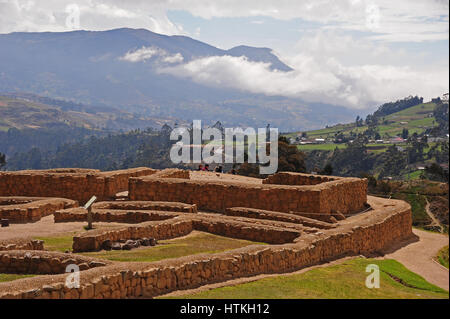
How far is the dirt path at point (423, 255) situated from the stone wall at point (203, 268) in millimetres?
1220

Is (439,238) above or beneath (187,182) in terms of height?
beneath

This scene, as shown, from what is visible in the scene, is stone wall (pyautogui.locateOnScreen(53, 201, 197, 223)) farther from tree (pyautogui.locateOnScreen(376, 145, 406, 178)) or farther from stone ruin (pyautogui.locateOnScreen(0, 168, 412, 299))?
tree (pyautogui.locateOnScreen(376, 145, 406, 178))

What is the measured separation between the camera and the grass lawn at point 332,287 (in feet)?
47.6

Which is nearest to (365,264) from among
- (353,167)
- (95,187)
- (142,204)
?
(142,204)

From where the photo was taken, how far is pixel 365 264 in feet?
67.4

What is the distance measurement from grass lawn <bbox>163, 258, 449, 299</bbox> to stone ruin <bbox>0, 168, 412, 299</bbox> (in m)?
0.93

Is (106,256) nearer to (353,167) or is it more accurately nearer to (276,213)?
(276,213)

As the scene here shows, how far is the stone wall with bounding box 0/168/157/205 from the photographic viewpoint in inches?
1265

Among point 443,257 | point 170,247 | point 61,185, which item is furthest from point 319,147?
point 170,247

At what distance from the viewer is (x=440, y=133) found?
464 feet
